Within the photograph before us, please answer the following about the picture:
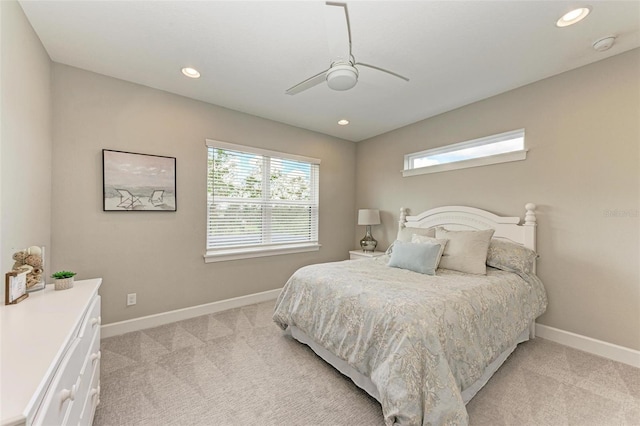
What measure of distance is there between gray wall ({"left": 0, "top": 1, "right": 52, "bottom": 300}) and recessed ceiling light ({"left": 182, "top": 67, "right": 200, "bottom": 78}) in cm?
102

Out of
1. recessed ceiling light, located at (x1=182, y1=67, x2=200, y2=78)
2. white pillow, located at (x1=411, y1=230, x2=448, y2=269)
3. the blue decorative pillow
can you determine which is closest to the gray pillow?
white pillow, located at (x1=411, y1=230, x2=448, y2=269)

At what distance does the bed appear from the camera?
143 cm

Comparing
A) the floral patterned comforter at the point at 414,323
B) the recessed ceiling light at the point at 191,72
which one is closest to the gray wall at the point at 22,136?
the recessed ceiling light at the point at 191,72

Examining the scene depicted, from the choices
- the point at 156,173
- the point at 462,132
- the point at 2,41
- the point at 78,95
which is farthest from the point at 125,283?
the point at 462,132

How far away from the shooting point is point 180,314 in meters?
3.06

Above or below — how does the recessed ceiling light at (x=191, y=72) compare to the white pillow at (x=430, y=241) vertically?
above

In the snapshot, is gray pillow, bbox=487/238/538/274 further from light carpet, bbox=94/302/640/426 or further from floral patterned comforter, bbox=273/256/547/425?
light carpet, bbox=94/302/640/426

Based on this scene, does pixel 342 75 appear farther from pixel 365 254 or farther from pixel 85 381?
pixel 365 254

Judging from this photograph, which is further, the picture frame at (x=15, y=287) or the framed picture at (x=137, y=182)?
the framed picture at (x=137, y=182)

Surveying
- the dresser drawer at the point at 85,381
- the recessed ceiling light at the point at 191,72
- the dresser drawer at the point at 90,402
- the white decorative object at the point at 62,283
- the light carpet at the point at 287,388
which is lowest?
the light carpet at the point at 287,388

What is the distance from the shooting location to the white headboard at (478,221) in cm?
269

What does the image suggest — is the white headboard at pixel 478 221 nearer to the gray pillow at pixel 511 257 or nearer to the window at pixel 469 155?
the gray pillow at pixel 511 257

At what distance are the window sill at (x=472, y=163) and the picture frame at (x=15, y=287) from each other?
154 inches

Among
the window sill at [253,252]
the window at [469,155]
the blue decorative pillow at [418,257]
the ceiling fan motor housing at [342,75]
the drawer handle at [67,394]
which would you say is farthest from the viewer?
the window sill at [253,252]
